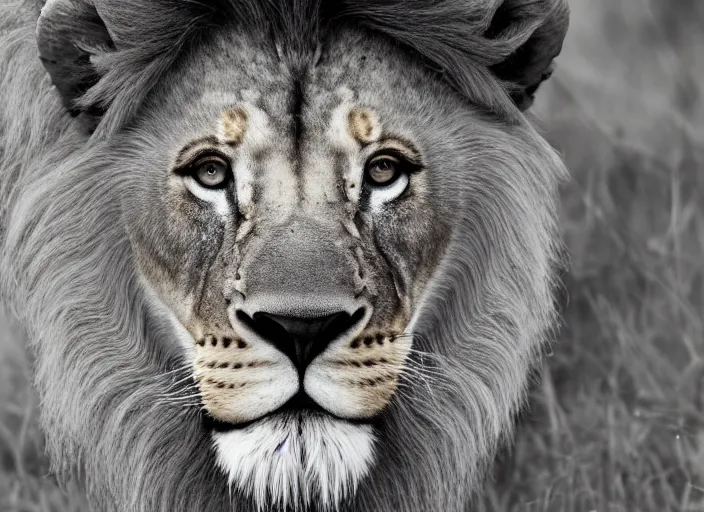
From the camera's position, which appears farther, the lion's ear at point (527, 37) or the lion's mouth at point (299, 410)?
the lion's ear at point (527, 37)

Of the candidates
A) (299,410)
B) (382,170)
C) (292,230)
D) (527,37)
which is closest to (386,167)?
(382,170)

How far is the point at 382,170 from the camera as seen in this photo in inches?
144

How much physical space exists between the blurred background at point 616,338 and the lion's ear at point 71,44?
4.35 feet

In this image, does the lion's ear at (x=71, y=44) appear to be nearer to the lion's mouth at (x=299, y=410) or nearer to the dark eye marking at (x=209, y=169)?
the dark eye marking at (x=209, y=169)

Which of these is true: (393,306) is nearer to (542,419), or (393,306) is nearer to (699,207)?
(542,419)

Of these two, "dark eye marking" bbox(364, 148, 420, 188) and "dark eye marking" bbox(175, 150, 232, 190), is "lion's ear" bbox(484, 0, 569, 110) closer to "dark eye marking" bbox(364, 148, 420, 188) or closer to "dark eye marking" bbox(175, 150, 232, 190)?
"dark eye marking" bbox(364, 148, 420, 188)

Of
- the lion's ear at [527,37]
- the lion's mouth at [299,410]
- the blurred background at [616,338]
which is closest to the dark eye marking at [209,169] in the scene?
the lion's mouth at [299,410]

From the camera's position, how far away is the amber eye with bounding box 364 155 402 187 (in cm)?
363

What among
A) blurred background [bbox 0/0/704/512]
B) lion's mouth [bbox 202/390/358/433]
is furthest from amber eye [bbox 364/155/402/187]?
blurred background [bbox 0/0/704/512]

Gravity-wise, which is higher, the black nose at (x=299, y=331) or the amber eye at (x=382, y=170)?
the amber eye at (x=382, y=170)

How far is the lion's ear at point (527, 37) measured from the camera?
374cm

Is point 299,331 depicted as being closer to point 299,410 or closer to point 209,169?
point 299,410

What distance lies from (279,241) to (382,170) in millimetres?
409

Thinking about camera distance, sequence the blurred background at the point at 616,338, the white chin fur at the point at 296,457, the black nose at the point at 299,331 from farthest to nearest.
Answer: the blurred background at the point at 616,338
the white chin fur at the point at 296,457
the black nose at the point at 299,331
